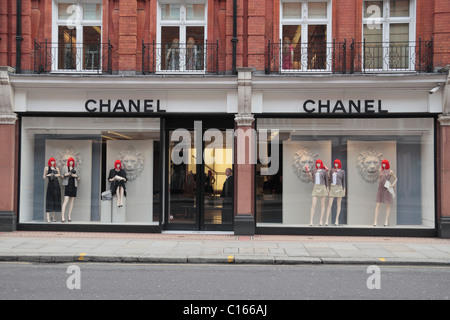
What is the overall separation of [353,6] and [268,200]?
251 inches

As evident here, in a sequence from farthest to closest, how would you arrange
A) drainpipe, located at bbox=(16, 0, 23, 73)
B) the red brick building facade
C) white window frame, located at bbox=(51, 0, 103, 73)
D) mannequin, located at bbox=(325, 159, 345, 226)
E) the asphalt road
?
white window frame, located at bbox=(51, 0, 103, 73), mannequin, located at bbox=(325, 159, 345, 226), drainpipe, located at bbox=(16, 0, 23, 73), the red brick building facade, the asphalt road

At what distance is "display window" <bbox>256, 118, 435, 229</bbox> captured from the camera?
12391mm

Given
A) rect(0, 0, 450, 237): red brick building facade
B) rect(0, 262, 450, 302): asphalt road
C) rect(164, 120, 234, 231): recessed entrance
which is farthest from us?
rect(164, 120, 234, 231): recessed entrance

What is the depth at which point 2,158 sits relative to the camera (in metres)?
12.4

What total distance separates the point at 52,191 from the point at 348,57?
393 inches

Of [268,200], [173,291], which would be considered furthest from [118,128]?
[173,291]

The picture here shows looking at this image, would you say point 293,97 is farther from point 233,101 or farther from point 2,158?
point 2,158

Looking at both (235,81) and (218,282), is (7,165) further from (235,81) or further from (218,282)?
(218,282)

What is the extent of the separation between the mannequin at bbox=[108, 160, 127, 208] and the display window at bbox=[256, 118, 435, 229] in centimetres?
419

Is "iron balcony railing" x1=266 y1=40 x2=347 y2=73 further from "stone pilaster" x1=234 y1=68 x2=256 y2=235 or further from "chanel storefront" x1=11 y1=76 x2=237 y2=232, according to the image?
"chanel storefront" x1=11 y1=76 x2=237 y2=232

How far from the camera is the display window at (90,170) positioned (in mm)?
12719

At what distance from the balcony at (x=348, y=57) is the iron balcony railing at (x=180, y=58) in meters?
1.79

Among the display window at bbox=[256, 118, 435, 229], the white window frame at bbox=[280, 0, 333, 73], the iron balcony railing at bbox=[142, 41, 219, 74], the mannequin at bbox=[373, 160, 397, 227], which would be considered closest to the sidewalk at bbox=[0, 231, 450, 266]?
the display window at bbox=[256, 118, 435, 229]

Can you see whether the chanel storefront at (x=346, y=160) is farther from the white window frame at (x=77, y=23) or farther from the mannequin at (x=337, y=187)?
the white window frame at (x=77, y=23)
